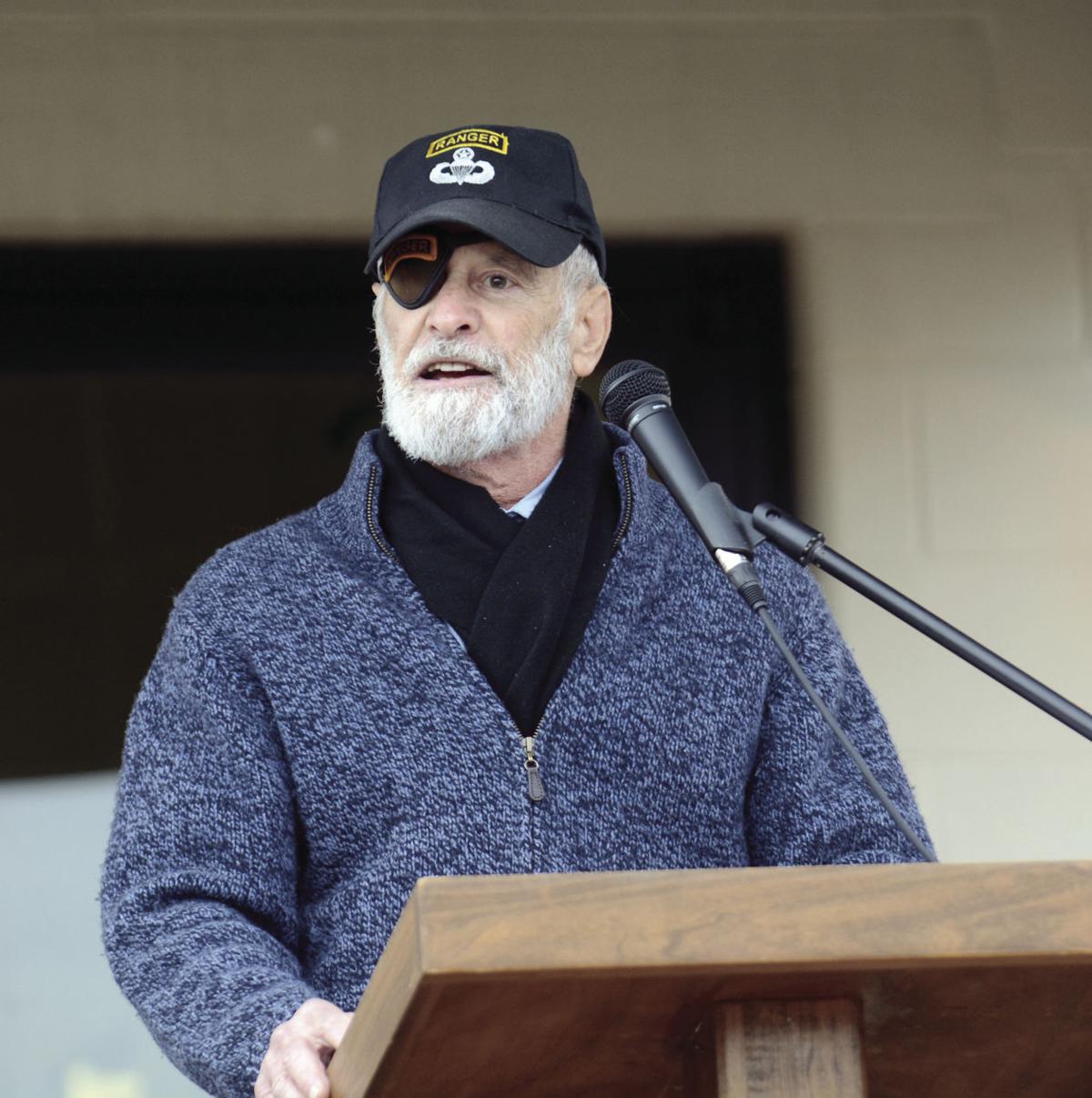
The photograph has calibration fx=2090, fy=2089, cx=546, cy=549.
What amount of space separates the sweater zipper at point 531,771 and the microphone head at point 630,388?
0.37 metres

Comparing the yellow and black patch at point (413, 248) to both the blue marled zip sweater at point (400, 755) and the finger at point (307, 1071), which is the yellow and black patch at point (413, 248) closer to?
the blue marled zip sweater at point (400, 755)

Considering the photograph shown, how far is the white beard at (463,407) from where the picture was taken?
1.87 meters

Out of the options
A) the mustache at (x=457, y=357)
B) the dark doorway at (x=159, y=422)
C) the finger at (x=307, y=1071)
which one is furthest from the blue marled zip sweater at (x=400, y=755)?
the dark doorway at (x=159, y=422)

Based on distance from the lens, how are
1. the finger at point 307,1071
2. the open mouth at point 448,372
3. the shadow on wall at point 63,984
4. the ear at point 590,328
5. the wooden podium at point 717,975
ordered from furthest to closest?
the shadow on wall at point 63,984
the ear at point 590,328
the open mouth at point 448,372
the finger at point 307,1071
the wooden podium at point 717,975

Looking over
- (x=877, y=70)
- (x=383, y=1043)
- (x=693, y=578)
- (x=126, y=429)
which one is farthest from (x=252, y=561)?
(x=877, y=70)

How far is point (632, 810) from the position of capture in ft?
5.73

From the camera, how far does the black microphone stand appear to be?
123 centimetres

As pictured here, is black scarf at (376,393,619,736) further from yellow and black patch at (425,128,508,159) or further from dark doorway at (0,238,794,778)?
dark doorway at (0,238,794,778)

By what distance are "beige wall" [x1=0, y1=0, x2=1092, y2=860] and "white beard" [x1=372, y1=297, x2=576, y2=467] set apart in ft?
4.64

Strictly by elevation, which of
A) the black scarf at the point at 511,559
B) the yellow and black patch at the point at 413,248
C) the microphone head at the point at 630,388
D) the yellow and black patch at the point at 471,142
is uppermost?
the yellow and black patch at the point at 471,142

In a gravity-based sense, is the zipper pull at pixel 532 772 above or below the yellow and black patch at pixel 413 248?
below

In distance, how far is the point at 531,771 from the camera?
1.71m

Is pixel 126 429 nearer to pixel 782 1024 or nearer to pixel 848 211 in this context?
pixel 848 211

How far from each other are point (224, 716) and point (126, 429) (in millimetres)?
1608
